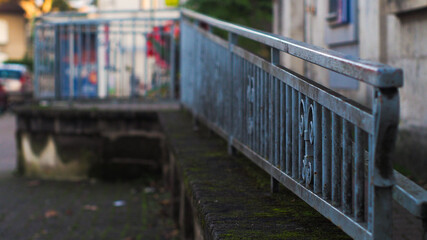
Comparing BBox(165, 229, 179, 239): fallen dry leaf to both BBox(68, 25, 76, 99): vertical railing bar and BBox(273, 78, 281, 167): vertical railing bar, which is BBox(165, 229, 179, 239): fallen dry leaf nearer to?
BBox(273, 78, 281, 167): vertical railing bar

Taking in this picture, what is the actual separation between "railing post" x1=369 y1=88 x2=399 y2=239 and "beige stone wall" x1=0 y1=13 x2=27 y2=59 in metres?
52.5

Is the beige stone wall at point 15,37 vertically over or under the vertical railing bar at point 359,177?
over

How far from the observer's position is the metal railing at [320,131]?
173 cm

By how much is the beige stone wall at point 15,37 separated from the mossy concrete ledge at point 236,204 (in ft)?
164

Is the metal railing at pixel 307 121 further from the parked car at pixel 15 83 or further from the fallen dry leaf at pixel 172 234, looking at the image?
the parked car at pixel 15 83

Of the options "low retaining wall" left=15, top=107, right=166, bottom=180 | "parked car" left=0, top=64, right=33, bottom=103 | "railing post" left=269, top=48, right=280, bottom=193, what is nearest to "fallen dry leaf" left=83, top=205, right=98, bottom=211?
"low retaining wall" left=15, top=107, right=166, bottom=180

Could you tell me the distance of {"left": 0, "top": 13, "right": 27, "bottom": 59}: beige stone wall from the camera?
5219cm

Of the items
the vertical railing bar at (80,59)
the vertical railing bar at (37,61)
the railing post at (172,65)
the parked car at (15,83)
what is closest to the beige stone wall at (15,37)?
the parked car at (15,83)

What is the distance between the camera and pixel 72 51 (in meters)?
9.39

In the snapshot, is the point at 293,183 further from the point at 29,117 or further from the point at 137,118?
the point at 29,117

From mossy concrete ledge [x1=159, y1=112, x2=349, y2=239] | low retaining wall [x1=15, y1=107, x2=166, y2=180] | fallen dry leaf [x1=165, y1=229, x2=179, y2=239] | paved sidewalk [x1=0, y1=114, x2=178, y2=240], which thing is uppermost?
mossy concrete ledge [x1=159, y1=112, x2=349, y2=239]

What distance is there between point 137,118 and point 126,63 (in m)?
0.99

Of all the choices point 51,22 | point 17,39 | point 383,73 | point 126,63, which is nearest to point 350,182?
point 383,73

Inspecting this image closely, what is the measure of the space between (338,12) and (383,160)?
644cm
